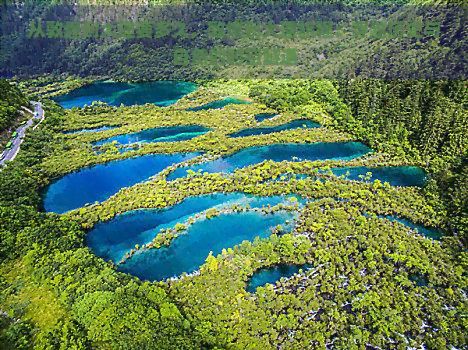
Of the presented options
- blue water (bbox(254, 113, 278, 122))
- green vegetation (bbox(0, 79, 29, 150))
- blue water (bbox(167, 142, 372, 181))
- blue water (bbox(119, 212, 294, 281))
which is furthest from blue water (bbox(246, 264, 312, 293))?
green vegetation (bbox(0, 79, 29, 150))

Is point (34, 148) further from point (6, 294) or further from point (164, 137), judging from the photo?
point (6, 294)

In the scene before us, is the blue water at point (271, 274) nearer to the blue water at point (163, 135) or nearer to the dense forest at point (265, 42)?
the dense forest at point (265, 42)

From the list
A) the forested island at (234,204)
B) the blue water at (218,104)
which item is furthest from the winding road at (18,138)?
the blue water at (218,104)


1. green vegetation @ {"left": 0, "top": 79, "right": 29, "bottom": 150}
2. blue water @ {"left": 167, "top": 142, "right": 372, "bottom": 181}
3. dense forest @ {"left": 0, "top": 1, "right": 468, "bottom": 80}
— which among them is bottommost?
blue water @ {"left": 167, "top": 142, "right": 372, "bottom": 181}

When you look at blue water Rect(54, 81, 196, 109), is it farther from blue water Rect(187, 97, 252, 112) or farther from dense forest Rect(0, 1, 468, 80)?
dense forest Rect(0, 1, 468, 80)

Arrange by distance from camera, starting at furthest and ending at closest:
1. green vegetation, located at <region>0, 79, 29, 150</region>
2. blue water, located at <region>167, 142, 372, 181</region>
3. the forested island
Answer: blue water, located at <region>167, 142, 372, 181</region>, green vegetation, located at <region>0, 79, 29, 150</region>, the forested island

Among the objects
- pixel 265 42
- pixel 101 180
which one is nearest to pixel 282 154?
pixel 265 42

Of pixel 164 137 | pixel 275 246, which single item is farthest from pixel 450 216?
pixel 164 137
